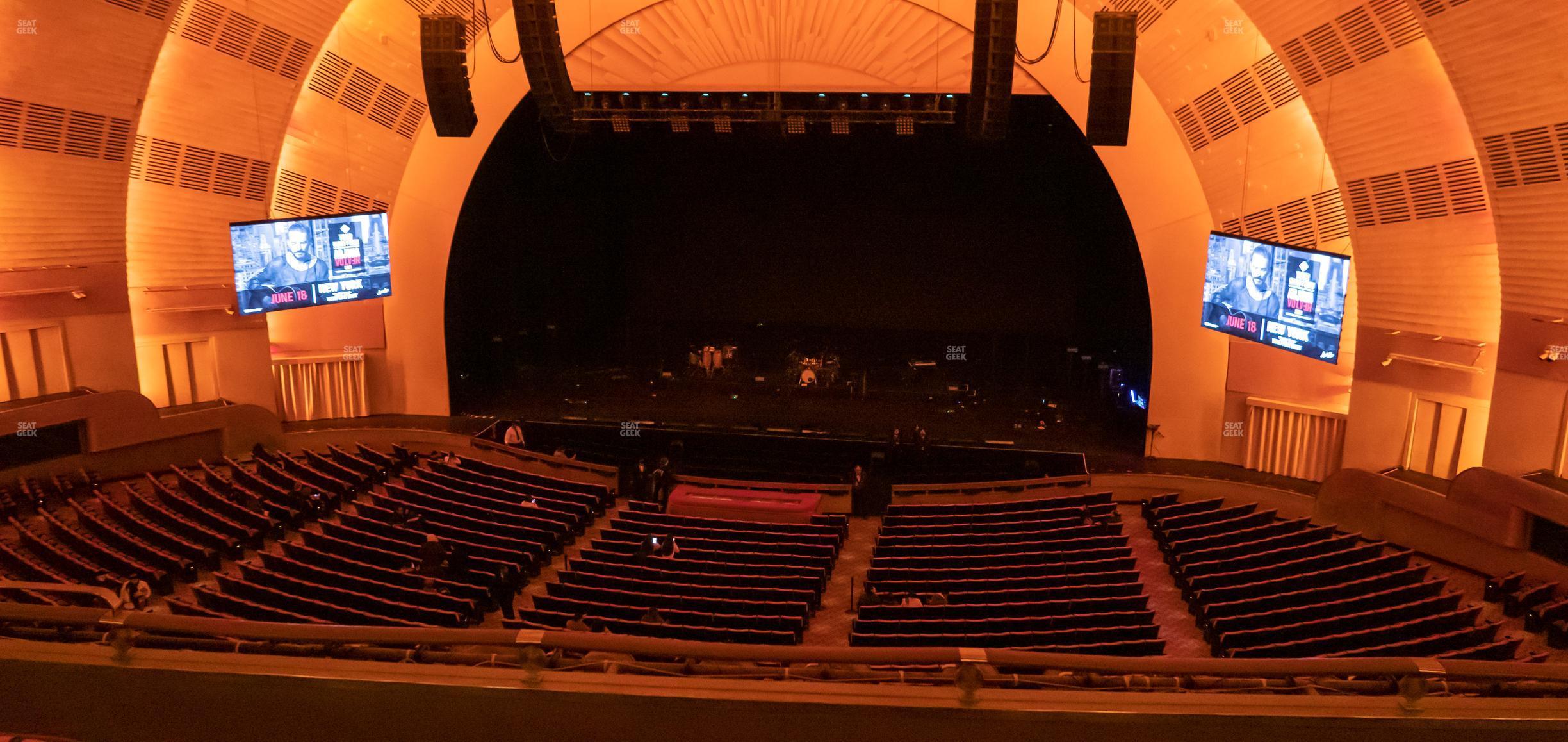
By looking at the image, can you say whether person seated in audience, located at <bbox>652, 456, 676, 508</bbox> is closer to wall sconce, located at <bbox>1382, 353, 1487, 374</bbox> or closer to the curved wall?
the curved wall

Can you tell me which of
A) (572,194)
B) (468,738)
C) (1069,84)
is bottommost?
(468,738)

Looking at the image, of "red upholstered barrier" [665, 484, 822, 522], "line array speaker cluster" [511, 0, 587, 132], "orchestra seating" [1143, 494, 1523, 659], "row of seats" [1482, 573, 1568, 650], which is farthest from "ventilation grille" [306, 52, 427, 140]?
"row of seats" [1482, 573, 1568, 650]

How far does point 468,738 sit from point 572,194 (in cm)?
2176

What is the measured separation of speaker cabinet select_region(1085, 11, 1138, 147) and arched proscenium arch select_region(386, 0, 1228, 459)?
6846 millimetres

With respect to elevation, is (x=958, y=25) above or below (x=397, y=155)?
above

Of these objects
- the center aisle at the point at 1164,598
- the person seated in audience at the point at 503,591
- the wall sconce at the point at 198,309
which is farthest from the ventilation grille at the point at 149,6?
the center aisle at the point at 1164,598

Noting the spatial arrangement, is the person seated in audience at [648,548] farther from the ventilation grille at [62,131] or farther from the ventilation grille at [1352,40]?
the ventilation grille at [1352,40]

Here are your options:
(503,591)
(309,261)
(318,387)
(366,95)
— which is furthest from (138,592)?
(366,95)

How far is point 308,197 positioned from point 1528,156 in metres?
21.0

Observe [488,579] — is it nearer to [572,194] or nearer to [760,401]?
[760,401]

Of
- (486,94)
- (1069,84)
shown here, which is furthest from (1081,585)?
(486,94)

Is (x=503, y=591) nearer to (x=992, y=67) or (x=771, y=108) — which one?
(x=992, y=67)

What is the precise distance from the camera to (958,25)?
63.2ft

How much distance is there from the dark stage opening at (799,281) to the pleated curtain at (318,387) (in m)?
2.07
